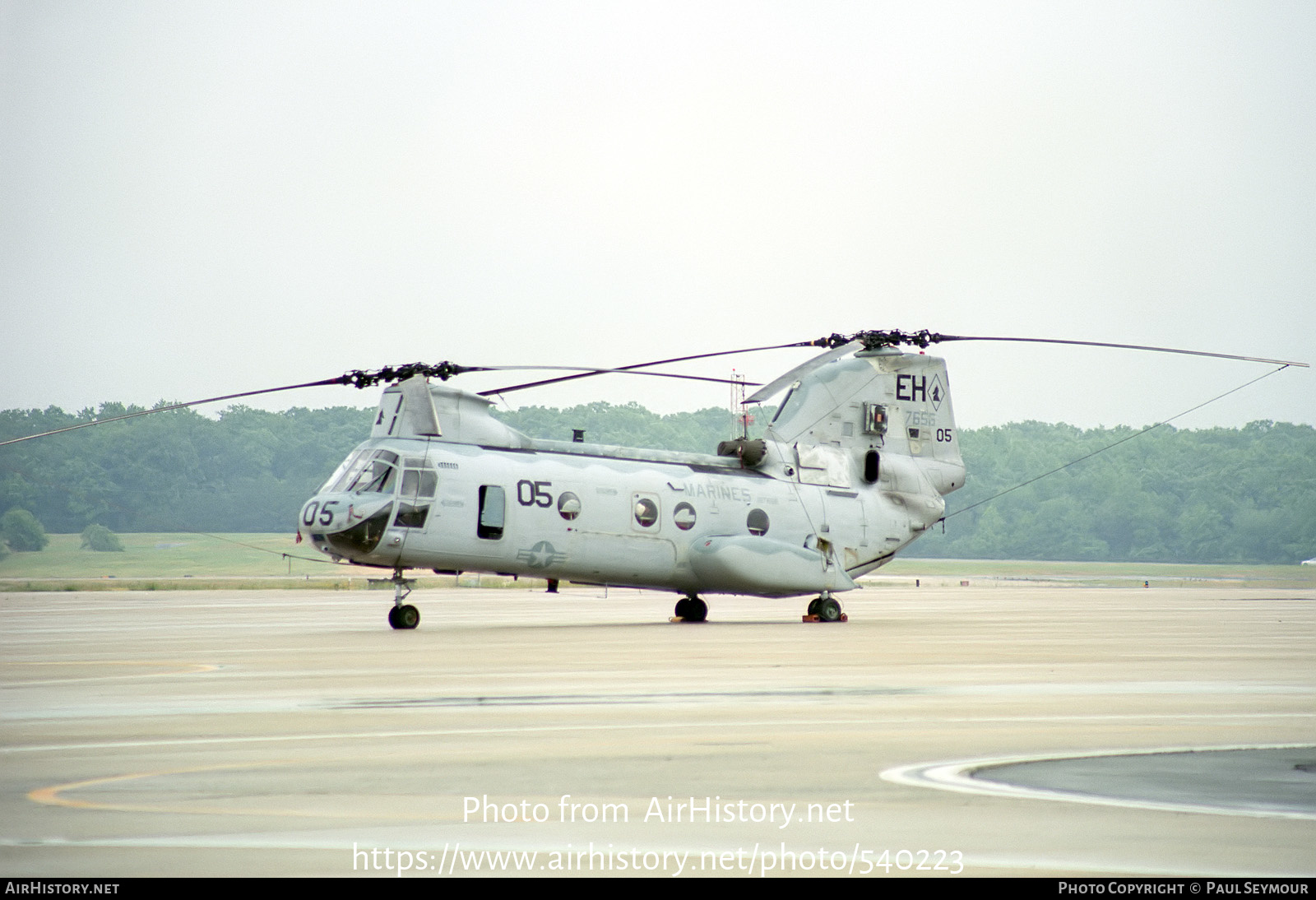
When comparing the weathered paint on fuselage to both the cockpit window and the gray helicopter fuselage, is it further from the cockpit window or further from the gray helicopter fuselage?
the cockpit window

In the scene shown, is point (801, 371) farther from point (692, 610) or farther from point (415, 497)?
point (415, 497)

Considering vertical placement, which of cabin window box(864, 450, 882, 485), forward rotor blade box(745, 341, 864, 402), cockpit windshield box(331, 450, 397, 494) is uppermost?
forward rotor blade box(745, 341, 864, 402)

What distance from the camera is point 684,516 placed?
95.1 feet

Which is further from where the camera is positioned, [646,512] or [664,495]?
[664,495]

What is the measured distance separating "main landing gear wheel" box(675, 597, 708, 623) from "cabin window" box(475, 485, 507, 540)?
15.5 feet

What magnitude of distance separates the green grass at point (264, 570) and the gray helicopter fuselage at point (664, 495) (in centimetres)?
Answer: 3670

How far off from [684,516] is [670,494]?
0.51 metres

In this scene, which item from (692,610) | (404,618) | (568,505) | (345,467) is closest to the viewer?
(404,618)

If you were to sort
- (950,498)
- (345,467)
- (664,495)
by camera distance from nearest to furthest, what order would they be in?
1. (345,467)
2. (664,495)
3. (950,498)

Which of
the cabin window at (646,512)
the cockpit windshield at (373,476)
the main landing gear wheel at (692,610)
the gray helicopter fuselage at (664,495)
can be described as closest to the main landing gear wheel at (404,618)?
the gray helicopter fuselage at (664,495)

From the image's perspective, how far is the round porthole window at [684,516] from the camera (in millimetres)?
28875

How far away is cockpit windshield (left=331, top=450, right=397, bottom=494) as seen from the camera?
25797 millimetres

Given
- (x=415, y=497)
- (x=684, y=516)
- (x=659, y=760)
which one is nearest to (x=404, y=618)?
(x=415, y=497)

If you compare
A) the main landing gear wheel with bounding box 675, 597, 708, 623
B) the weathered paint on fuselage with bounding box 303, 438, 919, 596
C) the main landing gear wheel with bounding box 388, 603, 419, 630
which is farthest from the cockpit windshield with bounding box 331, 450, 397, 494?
the main landing gear wheel with bounding box 675, 597, 708, 623
